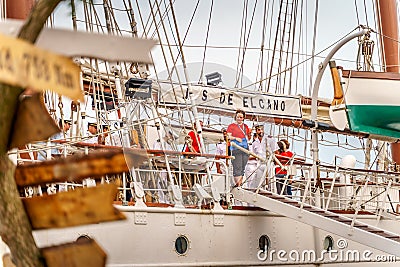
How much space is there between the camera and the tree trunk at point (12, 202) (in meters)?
3.95

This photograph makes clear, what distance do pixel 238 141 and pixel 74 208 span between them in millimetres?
9224

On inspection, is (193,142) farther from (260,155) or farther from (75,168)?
(75,168)

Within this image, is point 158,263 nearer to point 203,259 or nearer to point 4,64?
point 203,259

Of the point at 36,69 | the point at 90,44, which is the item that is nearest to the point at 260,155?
the point at 90,44

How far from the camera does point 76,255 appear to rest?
395cm

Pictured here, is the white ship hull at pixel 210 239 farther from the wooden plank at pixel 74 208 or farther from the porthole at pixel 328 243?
the wooden plank at pixel 74 208

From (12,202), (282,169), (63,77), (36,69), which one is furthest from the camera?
(282,169)

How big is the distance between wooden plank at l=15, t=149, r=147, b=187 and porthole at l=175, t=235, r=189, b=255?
8.08 meters

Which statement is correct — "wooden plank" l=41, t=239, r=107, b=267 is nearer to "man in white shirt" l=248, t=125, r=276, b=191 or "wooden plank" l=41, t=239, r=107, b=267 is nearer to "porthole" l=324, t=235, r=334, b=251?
"man in white shirt" l=248, t=125, r=276, b=191

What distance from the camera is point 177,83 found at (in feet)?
47.0

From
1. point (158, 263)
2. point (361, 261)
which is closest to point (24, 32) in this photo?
point (158, 263)

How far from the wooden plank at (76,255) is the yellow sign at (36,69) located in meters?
0.64

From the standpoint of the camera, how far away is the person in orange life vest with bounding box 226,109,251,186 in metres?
13.2

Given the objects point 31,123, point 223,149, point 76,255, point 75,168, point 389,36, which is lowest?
point 76,255
